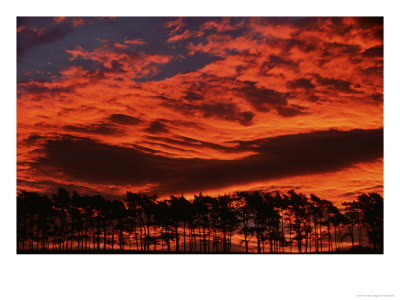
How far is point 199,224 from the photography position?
766 cm

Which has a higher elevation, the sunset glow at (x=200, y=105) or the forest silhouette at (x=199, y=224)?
the sunset glow at (x=200, y=105)

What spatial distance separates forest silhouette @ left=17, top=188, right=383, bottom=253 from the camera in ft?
23.1

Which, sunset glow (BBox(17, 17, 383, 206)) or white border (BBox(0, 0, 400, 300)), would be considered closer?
white border (BBox(0, 0, 400, 300))

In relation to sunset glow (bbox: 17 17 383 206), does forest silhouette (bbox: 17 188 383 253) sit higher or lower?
lower

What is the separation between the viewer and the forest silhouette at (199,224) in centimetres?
703
